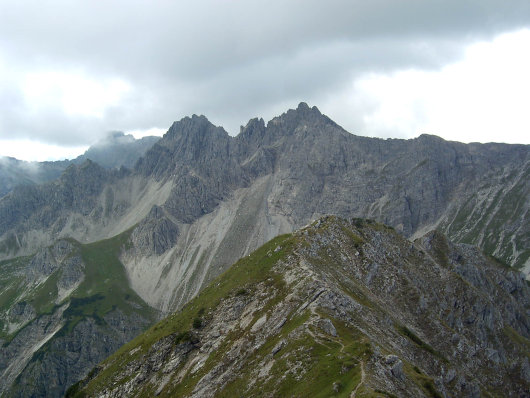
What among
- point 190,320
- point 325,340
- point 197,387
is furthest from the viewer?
point 190,320

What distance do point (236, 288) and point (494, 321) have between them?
97.0 meters

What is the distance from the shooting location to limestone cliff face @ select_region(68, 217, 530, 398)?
9106 centimetres

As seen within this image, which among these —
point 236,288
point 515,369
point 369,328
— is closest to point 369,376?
point 369,328

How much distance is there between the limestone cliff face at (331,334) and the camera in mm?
91062

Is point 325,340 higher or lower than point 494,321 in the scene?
higher

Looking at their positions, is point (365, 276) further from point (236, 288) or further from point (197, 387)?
point (197, 387)

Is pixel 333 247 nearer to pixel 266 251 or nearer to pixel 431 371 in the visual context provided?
pixel 266 251

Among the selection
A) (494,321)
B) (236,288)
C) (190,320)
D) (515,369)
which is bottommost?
(515,369)

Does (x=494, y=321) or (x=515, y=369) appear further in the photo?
(x=494, y=321)

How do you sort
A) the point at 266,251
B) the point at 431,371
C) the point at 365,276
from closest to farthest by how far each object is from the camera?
1. the point at 431,371
2. the point at 365,276
3. the point at 266,251

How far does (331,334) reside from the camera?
100750 mm

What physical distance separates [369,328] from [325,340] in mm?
20398

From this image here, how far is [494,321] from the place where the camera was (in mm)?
171750

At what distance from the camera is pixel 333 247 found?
521 feet
